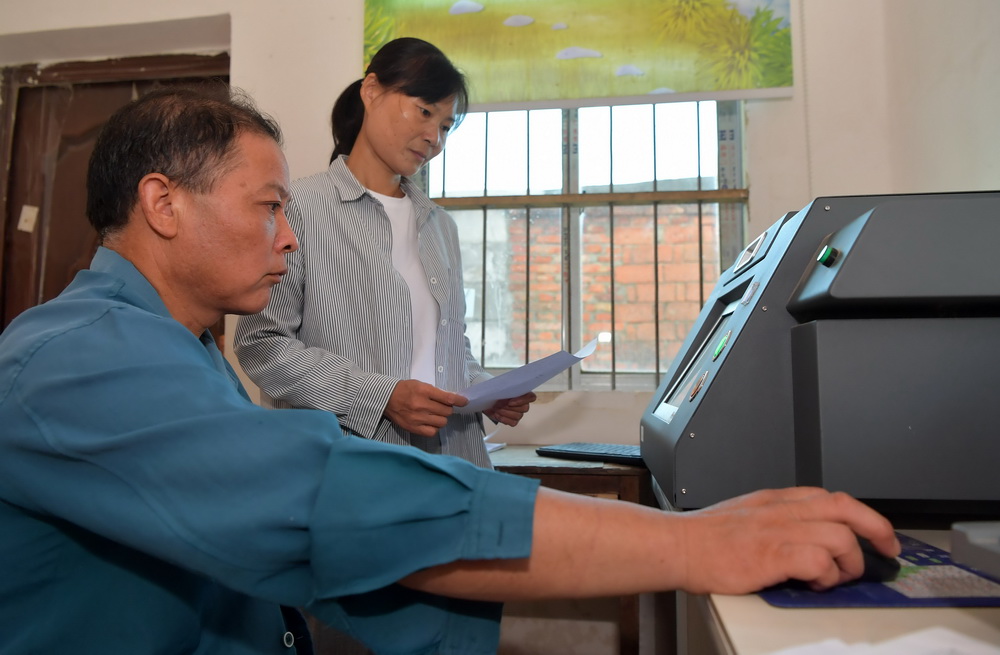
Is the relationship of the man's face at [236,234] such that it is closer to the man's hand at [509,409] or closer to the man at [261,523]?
the man at [261,523]

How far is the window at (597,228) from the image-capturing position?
2180 mm

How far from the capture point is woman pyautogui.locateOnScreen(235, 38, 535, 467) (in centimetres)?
118

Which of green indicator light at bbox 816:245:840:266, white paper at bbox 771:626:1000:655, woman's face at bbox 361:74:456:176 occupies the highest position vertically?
woman's face at bbox 361:74:456:176

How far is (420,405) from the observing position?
3.74 feet

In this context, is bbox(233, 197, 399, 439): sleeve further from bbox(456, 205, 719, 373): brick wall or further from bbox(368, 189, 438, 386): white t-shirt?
bbox(456, 205, 719, 373): brick wall

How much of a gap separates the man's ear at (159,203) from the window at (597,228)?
64.4 inches

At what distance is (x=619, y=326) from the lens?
2.22m

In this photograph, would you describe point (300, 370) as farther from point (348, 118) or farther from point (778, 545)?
point (778, 545)

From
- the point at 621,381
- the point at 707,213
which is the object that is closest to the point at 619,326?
the point at 621,381

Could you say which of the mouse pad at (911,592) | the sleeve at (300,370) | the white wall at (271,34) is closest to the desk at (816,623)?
the mouse pad at (911,592)

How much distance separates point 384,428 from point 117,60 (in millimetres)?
2168

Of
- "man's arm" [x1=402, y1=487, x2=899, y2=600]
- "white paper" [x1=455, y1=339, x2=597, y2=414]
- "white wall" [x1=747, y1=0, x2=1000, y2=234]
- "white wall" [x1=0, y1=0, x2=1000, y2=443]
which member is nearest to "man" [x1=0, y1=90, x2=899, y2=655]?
"man's arm" [x1=402, y1=487, x2=899, y2=600]

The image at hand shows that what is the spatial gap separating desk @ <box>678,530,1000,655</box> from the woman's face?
114 centimetres

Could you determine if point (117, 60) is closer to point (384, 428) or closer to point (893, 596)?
point (384, 428)
